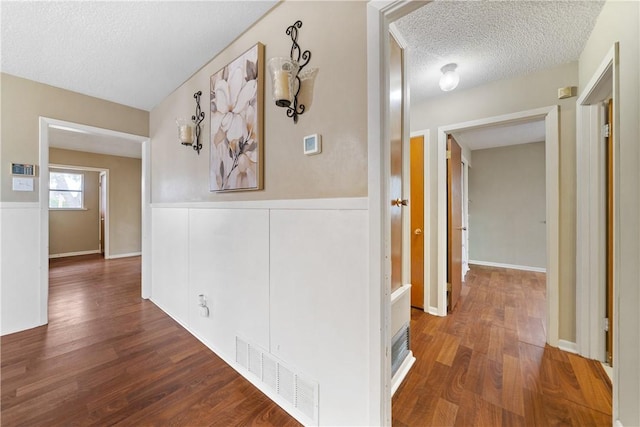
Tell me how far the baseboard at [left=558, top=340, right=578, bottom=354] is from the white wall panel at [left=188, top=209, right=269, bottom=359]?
2.34 meters

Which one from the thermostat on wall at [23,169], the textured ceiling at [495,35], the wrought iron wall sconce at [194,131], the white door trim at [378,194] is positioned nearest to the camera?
the white door trim at [378,194]

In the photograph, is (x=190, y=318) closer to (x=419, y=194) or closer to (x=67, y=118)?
(x=67, y=118)

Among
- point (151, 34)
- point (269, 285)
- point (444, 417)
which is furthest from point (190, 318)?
point (151, 34)

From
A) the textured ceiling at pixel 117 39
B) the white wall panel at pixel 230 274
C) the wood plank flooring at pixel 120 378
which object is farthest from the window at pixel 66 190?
the white wall panel at pixel 230 274

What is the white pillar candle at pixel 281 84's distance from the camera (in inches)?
50.9

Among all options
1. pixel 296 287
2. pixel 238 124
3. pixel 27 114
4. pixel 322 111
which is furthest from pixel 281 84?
pixel 27 114

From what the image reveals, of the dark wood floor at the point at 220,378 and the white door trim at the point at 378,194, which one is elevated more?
the white door trim at the point at 378,194

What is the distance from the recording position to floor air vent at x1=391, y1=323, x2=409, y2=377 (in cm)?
160

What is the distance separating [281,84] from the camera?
1.29 m

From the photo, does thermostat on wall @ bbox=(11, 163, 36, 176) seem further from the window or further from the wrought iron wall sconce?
the window

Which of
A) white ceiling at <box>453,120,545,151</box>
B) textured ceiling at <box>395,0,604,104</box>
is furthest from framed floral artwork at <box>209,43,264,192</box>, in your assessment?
white ceiling at <box>453,120,545,151</box>

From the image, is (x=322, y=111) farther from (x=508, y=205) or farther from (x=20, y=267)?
(x=508, y=205)

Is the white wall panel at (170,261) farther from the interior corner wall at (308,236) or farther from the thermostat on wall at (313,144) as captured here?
the thermostat on wall at (313,144)

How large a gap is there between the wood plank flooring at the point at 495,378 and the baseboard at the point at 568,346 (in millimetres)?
60
